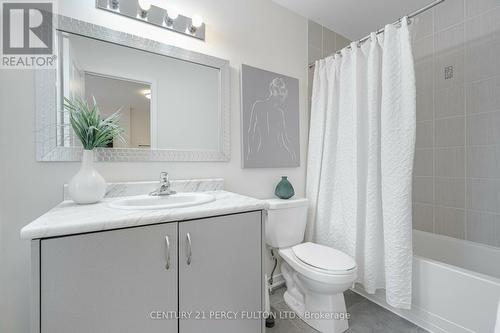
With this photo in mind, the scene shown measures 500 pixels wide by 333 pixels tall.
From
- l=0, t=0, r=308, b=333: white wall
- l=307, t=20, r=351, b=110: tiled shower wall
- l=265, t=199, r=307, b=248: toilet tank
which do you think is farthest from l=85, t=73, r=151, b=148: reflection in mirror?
l=307, t=20, r=351, b=110: tiled shower wall

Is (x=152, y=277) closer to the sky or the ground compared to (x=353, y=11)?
closer to the ground

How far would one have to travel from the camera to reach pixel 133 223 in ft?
2.65

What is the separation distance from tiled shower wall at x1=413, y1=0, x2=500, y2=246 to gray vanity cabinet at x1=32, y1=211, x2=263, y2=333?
6.22 feet

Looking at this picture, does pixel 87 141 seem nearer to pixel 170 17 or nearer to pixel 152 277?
pixel 152 277

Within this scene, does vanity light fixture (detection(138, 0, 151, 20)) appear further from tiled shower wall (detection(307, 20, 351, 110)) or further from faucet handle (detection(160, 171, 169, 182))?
tiled shower wall (detection(307, 20, 351, 110))

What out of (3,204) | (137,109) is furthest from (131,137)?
(3,204)

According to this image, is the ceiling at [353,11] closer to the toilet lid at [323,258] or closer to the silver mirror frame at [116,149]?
the silver mirror frame at [116,149]

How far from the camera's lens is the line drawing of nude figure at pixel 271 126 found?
1723mm

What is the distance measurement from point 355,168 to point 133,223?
4.70ft

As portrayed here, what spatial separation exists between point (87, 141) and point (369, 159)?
5.42 feet

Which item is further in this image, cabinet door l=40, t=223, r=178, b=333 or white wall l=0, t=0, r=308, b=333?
white wall l=0, t=0, r=308, b=333

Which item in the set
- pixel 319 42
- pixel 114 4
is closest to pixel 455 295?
pixel 319 42

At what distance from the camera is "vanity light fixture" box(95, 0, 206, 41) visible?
123 cm

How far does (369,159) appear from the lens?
57.6 inches
